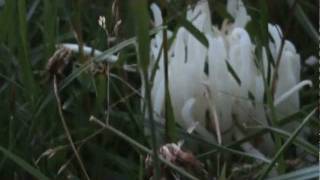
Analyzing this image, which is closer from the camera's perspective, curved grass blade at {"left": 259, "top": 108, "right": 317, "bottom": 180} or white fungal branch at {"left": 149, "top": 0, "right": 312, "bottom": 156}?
curved grass blade at {"left": 259, "top": 108, "right": 317, "bottom": 180}

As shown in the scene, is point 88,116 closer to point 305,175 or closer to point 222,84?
point 222,84

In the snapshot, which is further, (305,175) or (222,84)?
(222,84)

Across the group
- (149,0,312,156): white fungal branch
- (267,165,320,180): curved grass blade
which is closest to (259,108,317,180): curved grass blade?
(267,165,320,180): curved grass blade

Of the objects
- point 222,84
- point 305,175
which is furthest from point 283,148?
point 222,84

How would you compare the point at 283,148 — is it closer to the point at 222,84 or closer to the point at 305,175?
the point at 305,175

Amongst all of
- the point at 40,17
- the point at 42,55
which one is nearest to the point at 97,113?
the point at 42,55

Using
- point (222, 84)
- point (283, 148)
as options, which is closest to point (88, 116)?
point (222, 84)

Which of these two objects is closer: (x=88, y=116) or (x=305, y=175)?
(x=305, y=175)

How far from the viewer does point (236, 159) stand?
63cm

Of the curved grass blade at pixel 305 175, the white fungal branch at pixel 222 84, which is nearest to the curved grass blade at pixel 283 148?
the curved grass blade at pixel 305 175

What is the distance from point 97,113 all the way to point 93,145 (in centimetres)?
4

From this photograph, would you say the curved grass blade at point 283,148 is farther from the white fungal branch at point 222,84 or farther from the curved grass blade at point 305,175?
the white fungal branch at point 222,84

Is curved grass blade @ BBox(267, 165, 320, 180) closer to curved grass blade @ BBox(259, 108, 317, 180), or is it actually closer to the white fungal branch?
curved grass blade @ BBox(259, 108, 317, 180)

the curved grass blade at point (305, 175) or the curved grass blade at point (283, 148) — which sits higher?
the curved grass blade at point (283, 148)
